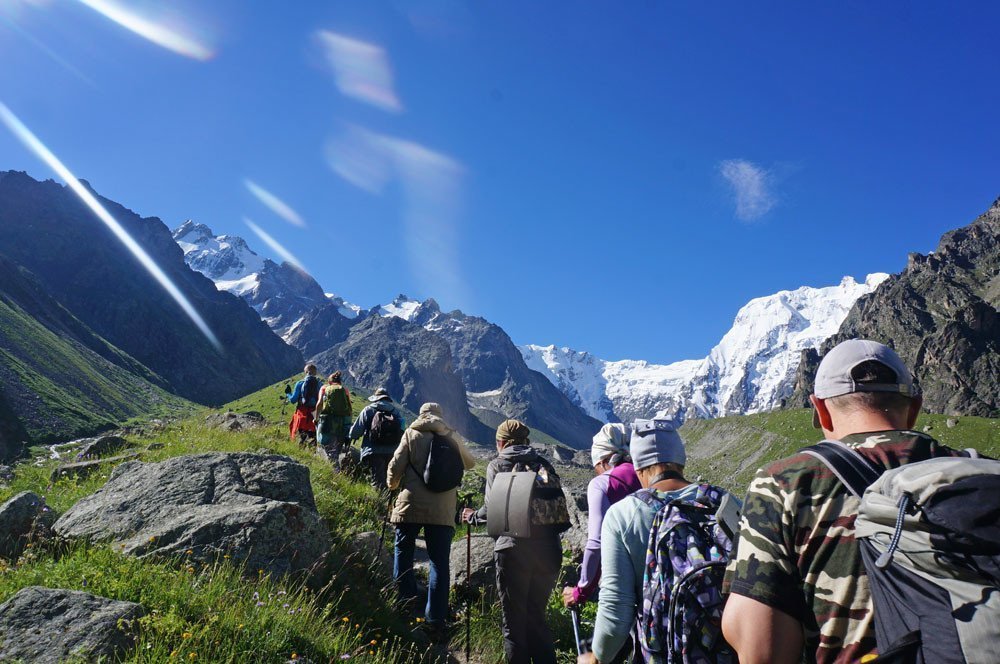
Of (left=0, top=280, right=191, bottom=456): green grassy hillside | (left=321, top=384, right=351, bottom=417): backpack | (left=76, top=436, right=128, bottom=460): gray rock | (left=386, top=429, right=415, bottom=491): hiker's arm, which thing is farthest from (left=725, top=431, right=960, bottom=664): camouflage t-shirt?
(left=0, top=280, right=191, bottom=456): green grassy hillside

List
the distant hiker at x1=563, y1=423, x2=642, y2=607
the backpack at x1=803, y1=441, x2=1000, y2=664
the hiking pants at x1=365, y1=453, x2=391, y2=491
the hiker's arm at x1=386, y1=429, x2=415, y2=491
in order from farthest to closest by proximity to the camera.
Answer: the hiking pants at x1=365, y1=453, x2=391, y2=491 < the hiker's arm at x1=386, y1=429, x2=415, y2=491 < the distant hiker at x1=563, y1=423, x2=642, y2=607 < the backpack at x1=803, y1=441, x2=1000, y2=664

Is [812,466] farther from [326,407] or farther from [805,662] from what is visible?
[326,407]

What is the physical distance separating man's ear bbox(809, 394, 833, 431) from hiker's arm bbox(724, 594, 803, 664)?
1091 mm

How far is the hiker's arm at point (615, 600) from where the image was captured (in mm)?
4293

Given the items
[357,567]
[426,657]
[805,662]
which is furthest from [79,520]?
[805,662]

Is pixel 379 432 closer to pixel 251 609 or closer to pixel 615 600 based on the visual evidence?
pixel 251 609

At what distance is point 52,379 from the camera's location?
472 ft

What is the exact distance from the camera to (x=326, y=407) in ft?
44.4

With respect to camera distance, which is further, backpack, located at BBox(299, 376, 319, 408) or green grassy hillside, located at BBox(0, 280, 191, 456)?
green grassy hillside, located at BBox(0, 280, 191, 456)

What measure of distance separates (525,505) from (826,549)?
440 centimetres

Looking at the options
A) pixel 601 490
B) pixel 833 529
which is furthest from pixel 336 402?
pixel 833 529

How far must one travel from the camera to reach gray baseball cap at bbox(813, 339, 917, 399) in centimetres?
300

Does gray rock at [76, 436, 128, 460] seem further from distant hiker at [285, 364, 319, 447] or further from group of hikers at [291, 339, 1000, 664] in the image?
group of hikers at [291, 339, 1000, 664]

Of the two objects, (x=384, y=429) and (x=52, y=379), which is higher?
(x=384, y=429)
